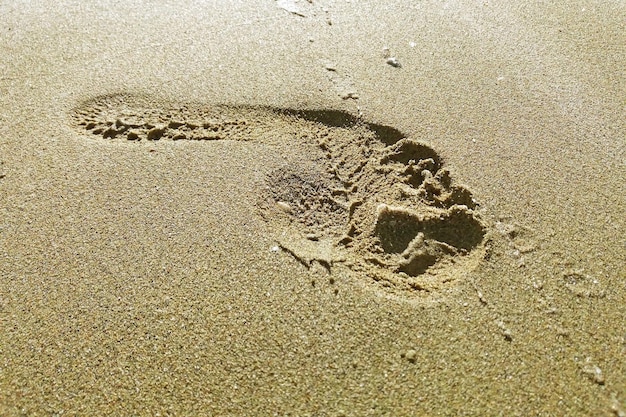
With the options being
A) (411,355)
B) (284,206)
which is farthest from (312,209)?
(411,355)

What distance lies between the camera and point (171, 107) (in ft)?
5.28

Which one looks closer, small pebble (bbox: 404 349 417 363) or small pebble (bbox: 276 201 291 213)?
small pebble (bbox: 404 349 417 363)

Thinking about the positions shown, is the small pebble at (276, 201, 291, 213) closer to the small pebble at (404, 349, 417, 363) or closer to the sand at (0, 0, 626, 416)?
the sand at (0, 0, 626, 416)

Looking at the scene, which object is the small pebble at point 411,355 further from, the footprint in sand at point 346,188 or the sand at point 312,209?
the footprint in sand at point 346,188

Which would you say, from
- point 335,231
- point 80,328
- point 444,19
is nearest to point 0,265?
point 80,328

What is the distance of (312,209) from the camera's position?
54.3 inches

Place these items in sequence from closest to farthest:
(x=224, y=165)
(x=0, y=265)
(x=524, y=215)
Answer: (x=0, y=265) → (x=524, y=215) → (x=224, y=165)

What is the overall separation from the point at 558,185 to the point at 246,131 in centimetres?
92

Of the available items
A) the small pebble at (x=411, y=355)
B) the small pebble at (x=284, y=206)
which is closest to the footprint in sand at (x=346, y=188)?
the small pebble at (x=284, y=206)

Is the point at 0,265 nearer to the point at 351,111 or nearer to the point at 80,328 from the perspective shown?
the point at 80,328

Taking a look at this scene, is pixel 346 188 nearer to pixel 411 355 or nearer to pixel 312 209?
pixel 312 209

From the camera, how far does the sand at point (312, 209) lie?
3.44 feet

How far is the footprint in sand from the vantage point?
1.25 metres

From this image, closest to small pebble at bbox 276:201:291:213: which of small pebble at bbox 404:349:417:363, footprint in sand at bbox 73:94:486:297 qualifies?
footprint in sand at bbox 73:94:486:297
